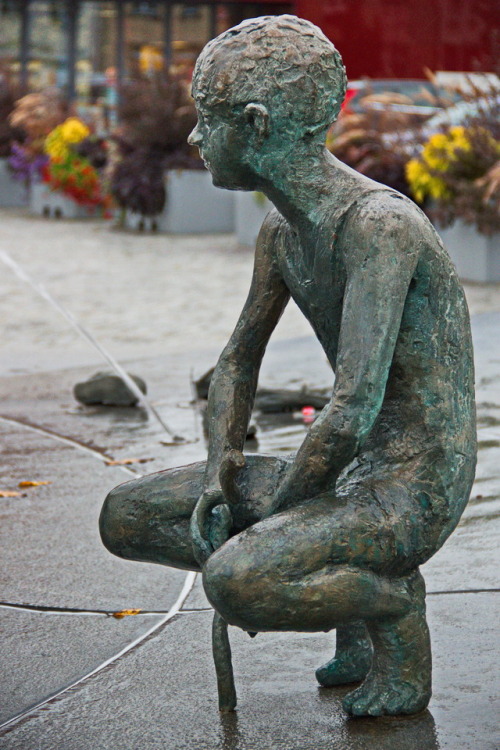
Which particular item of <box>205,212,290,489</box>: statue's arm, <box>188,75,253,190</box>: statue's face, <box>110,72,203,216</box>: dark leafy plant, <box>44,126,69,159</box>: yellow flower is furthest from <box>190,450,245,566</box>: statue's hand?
<box>44,126,69,159</box>: yellow flower

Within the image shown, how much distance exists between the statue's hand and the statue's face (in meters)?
0.67

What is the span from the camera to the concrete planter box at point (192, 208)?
55.9 ft

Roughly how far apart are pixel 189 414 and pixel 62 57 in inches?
786

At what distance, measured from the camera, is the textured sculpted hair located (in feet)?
9.11

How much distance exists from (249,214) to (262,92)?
41.7 feet

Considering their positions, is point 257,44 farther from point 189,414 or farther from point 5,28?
point 5,28

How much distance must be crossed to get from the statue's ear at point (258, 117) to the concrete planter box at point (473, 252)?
987cm

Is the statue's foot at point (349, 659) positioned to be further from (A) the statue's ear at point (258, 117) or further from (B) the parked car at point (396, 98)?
(B) the parked car at point (396, 98)

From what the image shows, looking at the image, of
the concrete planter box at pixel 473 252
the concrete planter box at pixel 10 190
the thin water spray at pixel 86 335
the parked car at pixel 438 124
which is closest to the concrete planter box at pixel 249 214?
the parked car at pixel 438 124

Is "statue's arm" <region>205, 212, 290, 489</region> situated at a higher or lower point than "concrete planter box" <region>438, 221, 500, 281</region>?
higher

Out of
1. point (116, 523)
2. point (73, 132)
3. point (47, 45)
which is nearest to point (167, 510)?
point (116, 523)

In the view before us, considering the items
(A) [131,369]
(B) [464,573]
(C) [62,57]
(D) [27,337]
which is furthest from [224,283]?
(C) [62,57]

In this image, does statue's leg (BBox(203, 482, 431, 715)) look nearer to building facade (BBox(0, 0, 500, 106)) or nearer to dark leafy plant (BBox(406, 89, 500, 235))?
dark leafy plant (BBox(406, 89, 500, 235))

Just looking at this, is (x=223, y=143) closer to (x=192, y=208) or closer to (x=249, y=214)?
(x=249, y=214)
